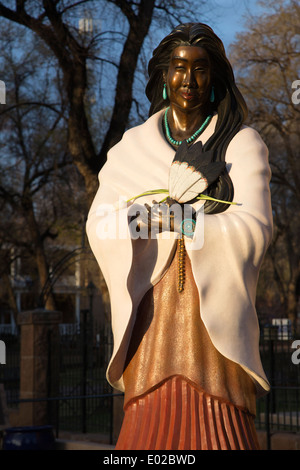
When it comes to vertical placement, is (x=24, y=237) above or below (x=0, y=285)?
above

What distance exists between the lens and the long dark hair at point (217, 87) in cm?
363

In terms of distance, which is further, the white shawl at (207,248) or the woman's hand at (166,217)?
the woman's hand at (166,217)

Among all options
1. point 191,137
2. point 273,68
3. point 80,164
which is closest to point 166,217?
point 191,137

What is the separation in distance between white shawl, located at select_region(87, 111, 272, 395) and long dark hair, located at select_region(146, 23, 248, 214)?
0.06 metres

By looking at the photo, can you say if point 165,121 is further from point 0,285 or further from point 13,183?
point 0,285

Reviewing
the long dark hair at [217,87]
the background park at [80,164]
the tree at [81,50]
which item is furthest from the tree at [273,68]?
the long dark hair at [217,87]

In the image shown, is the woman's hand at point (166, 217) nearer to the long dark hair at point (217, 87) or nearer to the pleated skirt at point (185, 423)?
the long dark hair at point (217, 87)

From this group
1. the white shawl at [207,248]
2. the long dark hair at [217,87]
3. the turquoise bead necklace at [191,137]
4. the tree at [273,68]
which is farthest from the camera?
the tree at [273,68]

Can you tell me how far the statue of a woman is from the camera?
3.35 meters

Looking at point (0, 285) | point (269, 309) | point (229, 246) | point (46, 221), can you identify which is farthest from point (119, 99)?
point (269, 309)

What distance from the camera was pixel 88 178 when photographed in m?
12.9

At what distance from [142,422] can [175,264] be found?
33.3 inches

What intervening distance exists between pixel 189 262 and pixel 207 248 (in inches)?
7.1

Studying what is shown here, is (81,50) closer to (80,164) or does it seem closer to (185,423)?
(80,164)
